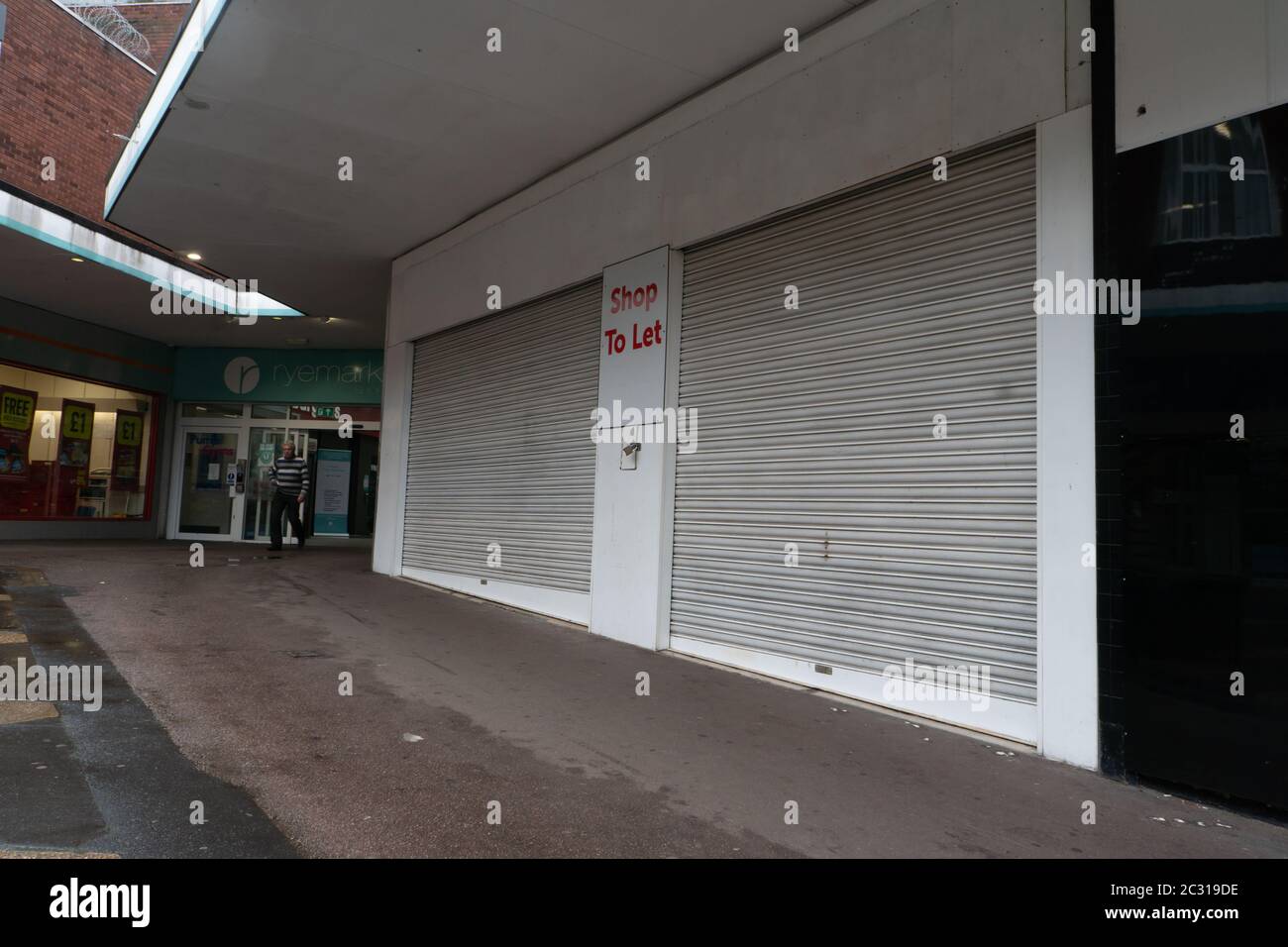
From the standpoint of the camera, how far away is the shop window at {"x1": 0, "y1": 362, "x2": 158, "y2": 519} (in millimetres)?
14117

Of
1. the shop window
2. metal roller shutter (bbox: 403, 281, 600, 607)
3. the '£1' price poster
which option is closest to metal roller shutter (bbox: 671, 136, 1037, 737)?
metal roller shutter (bbox: 403, 281, 600, 607)

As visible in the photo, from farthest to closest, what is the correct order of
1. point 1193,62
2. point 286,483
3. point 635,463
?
point 286,483 < point 635,463 < point 1193,62

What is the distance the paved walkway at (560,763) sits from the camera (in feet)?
9.61

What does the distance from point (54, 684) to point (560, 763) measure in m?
3.07

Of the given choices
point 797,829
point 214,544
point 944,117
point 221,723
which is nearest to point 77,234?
point 214,544

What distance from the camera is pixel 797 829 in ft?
10.0

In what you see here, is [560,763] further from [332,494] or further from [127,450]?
[127,450]

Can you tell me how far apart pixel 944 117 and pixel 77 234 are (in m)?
11.7

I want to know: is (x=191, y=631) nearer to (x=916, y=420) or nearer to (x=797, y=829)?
(x=797, y=829)

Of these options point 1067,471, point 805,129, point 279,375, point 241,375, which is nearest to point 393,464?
point 279,375

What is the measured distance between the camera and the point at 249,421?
55.0 ft

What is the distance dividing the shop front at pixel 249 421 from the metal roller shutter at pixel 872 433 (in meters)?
11.7
